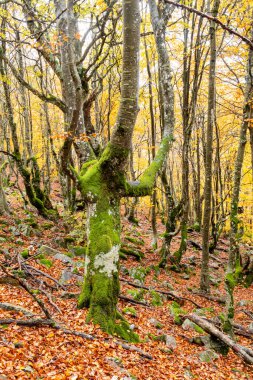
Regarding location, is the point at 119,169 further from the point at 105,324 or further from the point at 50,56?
the point at 50,56

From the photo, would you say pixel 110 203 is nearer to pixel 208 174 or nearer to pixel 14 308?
pixel 14 308

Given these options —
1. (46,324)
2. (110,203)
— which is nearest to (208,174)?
(110,203)

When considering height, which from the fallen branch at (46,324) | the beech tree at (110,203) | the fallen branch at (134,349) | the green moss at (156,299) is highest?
the beech tree at (110,203)

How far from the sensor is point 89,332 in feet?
14.4

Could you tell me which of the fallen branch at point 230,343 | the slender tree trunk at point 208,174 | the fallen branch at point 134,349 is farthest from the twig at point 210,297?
the fallen branch at point 134,349

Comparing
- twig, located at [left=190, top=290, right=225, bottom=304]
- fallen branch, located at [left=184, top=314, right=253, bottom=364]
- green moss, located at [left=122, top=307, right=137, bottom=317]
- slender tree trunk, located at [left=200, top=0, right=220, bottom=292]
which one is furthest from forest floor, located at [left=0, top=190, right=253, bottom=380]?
slender tree trunk, located at [left=200, top=0, right=220, bottom=292]

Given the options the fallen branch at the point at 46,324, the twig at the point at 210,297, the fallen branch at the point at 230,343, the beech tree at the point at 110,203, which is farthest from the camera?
the twig at the point at 210,297

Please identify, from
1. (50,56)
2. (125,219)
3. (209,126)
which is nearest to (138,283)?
(209,126)

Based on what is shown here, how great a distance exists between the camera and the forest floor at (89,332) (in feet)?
11.6

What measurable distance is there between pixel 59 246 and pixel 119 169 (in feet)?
19.0

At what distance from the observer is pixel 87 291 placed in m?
4.93

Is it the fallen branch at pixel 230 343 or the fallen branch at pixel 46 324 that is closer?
the fallen branch at pixel 46 324

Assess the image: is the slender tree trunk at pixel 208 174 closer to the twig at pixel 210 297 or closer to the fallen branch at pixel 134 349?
the twig at pixel 210 297

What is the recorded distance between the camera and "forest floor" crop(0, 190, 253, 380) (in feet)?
11.6
